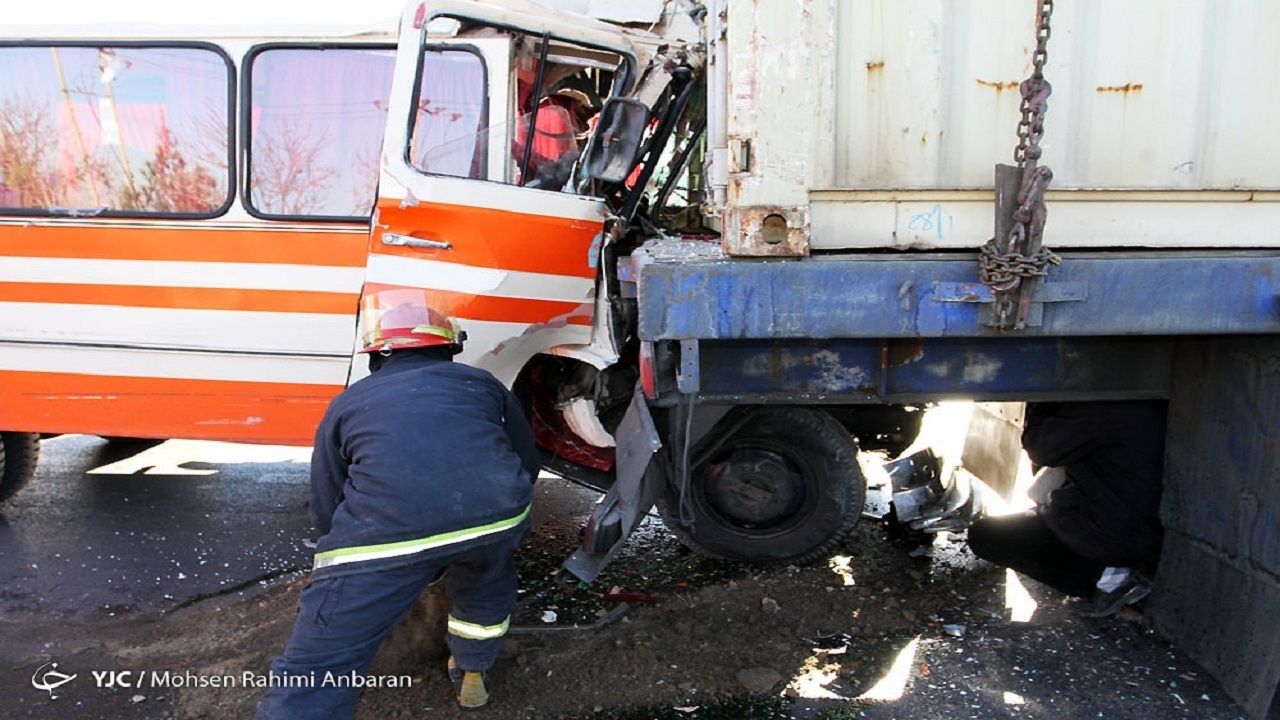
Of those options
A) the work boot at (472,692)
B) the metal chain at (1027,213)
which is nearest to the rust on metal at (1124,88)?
the metal chain at (1027,213)

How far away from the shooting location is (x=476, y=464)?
2445 millimetres

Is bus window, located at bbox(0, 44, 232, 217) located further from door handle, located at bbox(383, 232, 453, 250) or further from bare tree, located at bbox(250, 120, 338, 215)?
door handle, located at bbox(383, 232, 453, 250)

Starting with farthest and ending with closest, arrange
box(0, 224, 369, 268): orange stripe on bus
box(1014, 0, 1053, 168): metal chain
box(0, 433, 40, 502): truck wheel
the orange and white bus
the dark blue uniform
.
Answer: box(0, 433, 40, 502): truck wheel
box(0, 224, 369, 268): orange stripe on bus
the orange and white bus
the dark blue uniform
box(1014, 0, 1053, 168): metal chain

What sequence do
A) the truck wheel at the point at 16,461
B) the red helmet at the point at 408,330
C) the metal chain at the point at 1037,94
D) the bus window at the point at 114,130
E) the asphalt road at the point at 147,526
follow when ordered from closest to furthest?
the metal chain at the point at 1037,94 < the red helmet at the point at 408,330 < the bus window at the point at 114,130 < the asphalt road at the point at 147,526 < the truck wheel at the point at 16,461

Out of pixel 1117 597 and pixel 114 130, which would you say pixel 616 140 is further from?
pixel 1117 597

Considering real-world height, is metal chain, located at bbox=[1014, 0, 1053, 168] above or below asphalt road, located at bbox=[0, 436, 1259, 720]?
above

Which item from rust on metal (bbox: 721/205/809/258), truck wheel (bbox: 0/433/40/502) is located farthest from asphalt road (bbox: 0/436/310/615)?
rust on metal (bbox: 721/205/809/258)

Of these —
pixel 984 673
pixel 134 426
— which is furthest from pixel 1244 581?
pixel 134 426

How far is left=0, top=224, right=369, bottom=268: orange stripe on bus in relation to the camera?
11.5 feet

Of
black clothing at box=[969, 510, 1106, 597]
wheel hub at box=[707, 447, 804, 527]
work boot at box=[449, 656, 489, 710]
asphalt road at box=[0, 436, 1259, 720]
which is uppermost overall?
wheel hub at box=[707, 447, 804, 527]

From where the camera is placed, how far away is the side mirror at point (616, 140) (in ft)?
10.6

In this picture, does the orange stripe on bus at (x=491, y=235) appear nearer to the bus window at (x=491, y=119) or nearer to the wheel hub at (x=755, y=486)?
the bus window at (x=491, y=119)

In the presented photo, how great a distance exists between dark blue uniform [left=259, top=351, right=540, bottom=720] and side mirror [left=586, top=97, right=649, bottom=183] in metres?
1.05

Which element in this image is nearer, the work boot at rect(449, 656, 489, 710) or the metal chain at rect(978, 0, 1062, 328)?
the metal chain at rect(978, 0, 1062, 328)
